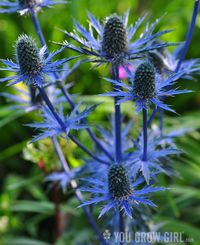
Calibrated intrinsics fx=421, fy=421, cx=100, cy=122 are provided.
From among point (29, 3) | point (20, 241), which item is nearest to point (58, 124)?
point (29, 3)

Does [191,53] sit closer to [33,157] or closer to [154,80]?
[33,157]

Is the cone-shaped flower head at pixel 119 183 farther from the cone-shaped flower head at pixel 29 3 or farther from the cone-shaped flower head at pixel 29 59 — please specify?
the cone-shaped flower head at pixel 29 3

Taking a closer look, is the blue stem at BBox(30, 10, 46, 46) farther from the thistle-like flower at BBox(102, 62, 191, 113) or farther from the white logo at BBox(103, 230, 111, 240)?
the white logo at BBox(103, 230, 111, 240)

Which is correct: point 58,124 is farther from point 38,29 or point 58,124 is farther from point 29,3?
point 29,3

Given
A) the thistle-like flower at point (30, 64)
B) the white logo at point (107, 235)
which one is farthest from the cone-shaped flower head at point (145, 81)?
the white logo at point (107, 235)

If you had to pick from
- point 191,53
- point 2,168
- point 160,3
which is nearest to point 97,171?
point 2,168
